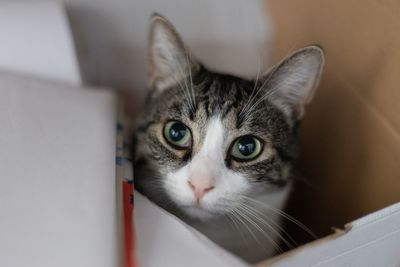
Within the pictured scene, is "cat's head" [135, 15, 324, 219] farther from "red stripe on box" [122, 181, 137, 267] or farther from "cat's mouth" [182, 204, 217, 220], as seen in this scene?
"red stripe on box" [122, 181, 137, 267]

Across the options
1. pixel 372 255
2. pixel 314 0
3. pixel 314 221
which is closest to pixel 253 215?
pixel 372 255

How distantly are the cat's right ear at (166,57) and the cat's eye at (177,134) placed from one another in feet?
0.40

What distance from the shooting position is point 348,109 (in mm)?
1108

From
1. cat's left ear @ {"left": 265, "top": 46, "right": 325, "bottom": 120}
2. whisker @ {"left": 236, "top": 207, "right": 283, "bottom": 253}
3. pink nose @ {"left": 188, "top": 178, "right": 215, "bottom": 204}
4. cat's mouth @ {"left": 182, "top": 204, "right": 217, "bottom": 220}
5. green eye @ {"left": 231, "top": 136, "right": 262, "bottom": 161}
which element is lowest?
whisker @ {"left": 236, "top": 207, "right": 283, "bottom": 253}

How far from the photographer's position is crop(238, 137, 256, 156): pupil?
37.4 inches

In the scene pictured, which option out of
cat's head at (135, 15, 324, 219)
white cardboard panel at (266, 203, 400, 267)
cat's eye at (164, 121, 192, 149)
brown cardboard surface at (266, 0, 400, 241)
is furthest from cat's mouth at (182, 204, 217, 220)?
brown cardboard surface at (266, 0, 400, 241)

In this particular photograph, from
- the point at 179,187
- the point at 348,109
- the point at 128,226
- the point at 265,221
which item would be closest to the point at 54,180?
the point at 128,226

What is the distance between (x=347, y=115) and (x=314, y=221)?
349 millimetres

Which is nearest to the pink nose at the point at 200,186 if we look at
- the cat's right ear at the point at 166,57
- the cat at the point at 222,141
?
the cat at the point at 222,141

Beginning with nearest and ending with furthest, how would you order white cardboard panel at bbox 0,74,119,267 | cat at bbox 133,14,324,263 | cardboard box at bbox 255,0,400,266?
white cardboard panel at bbox 0,74,119,267, cardboard box at bbox 255,0,400,266, cat at bbox 133,14,324,263

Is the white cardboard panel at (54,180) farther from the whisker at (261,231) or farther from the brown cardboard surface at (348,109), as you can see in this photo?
the brown cardboard surface at (348,109)

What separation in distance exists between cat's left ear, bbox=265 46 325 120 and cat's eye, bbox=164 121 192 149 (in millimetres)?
198

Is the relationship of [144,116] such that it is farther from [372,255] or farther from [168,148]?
[372,255]

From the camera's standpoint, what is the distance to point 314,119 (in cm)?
128
